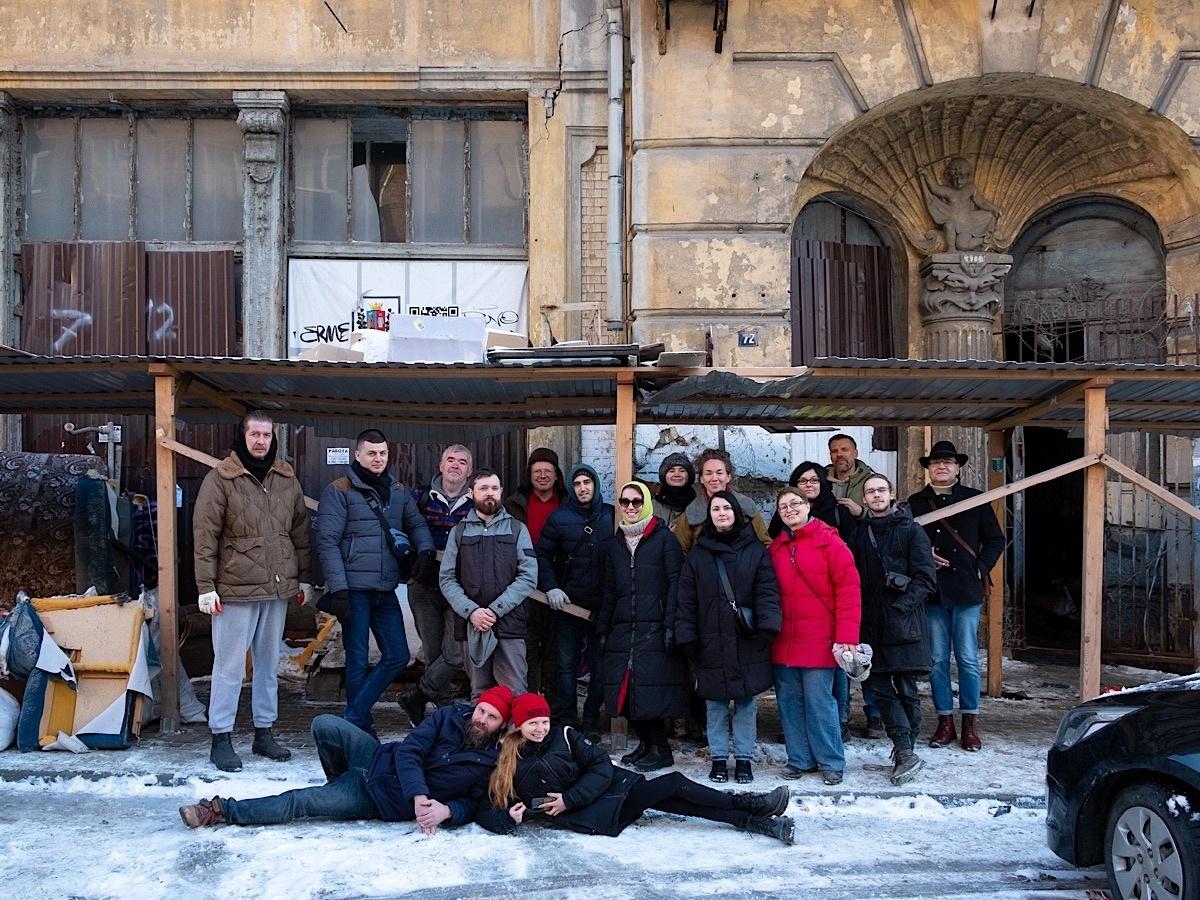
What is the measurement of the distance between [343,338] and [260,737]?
19.0 feet

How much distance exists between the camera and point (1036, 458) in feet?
42.6

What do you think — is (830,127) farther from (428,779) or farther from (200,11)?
(428,779)

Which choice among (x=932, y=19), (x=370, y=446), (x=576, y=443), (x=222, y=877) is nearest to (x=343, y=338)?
(x=576, y=443)

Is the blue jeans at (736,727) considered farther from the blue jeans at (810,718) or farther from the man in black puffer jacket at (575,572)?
the man in black puffer jacket at (575,572)

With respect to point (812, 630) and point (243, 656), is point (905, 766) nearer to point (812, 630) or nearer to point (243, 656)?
point (812, 630)

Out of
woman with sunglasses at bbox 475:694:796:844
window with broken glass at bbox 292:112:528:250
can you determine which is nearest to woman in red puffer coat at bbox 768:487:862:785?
woman with sunglasses at bbox 475:694:796:844

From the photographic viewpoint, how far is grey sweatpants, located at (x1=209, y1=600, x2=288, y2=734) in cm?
675

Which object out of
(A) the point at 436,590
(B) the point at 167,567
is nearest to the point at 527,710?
(A) the point at 436,590

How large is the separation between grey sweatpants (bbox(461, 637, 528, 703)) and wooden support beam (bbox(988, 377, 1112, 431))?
4211mm

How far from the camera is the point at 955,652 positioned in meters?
7.46

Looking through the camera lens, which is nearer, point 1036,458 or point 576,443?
point 576,443

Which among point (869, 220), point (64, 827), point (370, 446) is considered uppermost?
point (869, 220)

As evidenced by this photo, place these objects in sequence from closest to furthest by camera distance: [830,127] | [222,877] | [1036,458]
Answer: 1. [222,877]
2. [830,127]
3. [1036,458]

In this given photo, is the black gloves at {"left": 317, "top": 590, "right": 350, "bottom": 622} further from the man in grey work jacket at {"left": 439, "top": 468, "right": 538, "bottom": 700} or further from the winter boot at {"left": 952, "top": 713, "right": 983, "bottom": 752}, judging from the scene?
the winter boot at {"left": 952, "top": 713, "right": 983, "bottom": 752}
